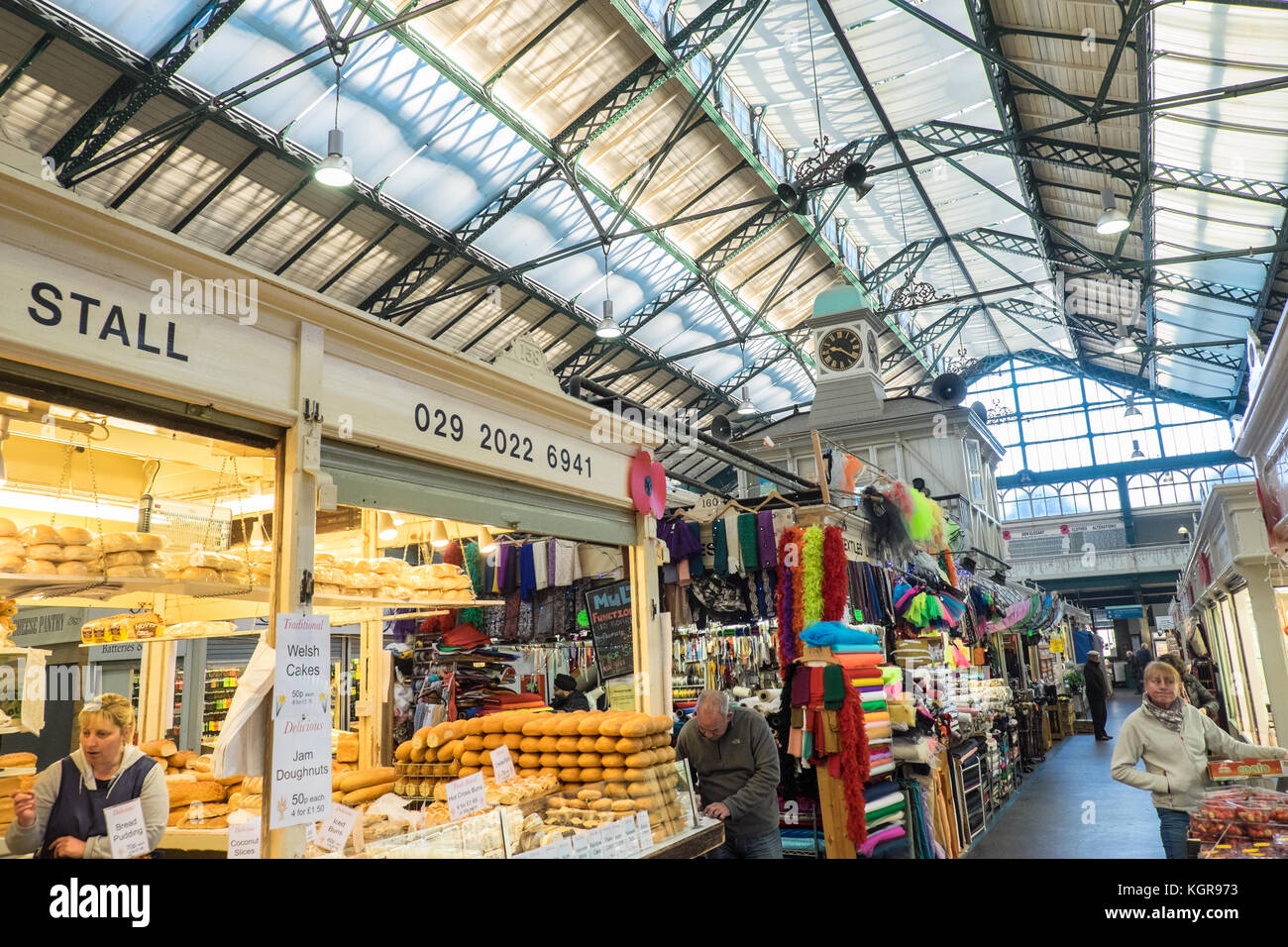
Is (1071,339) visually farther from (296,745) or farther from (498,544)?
→ (296,745)

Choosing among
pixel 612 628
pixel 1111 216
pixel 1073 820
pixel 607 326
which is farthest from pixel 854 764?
pixel 607 326

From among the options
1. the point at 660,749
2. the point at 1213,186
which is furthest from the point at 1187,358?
the point at 660,749

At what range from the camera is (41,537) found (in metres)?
3.19

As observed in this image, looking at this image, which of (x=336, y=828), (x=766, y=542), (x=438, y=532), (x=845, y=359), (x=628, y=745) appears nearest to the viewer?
(x=336, y=828)

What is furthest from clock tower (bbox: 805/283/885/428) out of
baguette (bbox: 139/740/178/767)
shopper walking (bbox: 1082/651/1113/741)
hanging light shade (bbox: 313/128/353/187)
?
baguette (bbox: 139/740/178/767)

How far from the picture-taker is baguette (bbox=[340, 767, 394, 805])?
392 centimetres

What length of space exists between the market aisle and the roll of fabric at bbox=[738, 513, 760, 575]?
3.12 metres

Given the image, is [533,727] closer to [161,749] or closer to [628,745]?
[628,745]

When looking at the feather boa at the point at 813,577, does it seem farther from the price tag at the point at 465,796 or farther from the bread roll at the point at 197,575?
the bread roll at the point at 197,575

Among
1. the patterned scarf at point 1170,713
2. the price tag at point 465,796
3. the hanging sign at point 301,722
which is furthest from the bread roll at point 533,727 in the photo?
the patterned scarf at point 1170,713

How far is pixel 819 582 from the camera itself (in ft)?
19.2

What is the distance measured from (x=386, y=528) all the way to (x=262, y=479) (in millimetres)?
1833

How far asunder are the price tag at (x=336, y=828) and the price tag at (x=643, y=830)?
125 centimetres

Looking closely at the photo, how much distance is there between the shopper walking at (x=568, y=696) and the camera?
6.96 meters
